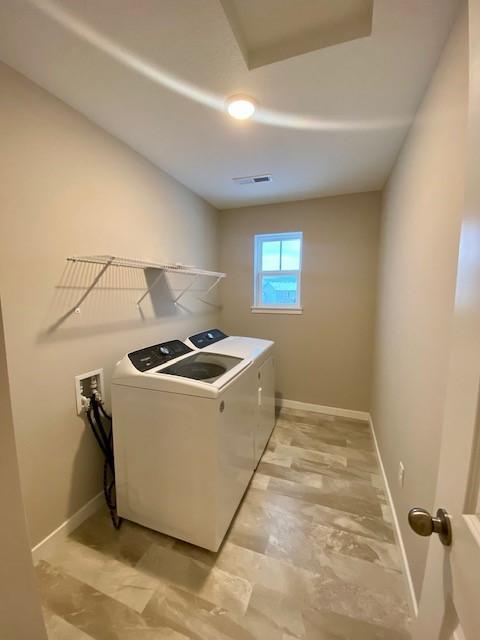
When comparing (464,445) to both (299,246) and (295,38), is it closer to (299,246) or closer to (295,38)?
(295,38)

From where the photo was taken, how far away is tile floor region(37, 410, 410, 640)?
3.60ft

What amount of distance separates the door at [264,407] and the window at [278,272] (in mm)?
911

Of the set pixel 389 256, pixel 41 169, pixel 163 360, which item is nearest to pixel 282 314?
pixel 389 256

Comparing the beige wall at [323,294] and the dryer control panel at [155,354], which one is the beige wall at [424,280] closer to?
the beige wall at [323,294]

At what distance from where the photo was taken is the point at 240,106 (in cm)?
140

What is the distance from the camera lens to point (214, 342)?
2.44 meters

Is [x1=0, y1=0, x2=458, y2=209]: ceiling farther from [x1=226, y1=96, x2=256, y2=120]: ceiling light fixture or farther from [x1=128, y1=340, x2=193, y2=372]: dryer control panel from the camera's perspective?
[x1=128, y1=340, x2=193, y2=372]: dryer control panel

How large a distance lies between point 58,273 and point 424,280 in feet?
5.96

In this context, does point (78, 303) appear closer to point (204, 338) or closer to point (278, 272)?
point (204, 338)

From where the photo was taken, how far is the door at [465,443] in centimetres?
42

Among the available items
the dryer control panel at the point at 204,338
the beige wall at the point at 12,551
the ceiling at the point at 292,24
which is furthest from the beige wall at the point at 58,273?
the ceiling at the point at 292,24

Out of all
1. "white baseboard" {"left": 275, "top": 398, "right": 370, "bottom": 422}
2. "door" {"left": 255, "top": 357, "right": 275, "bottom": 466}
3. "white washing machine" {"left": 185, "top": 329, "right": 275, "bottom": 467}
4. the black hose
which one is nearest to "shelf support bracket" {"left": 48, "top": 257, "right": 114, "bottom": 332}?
the black hose

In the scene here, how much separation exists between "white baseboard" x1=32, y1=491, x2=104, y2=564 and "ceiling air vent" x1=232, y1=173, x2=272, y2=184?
2.60 m

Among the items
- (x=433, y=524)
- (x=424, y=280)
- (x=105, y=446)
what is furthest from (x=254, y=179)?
(x=433, y=524)
